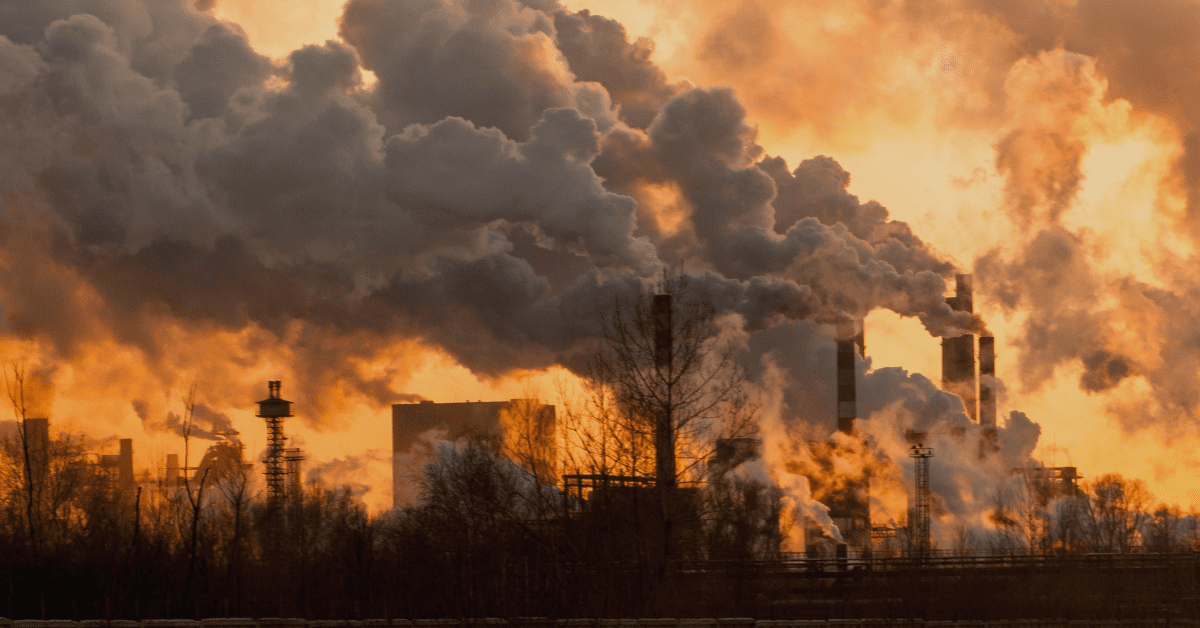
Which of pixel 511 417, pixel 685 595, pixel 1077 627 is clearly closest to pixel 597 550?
pixel 685 595

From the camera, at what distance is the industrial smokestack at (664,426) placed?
61.8 feet

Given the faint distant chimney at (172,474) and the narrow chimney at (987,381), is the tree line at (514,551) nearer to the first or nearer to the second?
the faint distant chimney at (172,474)

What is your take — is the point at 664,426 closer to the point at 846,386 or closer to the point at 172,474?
the point at 846,386

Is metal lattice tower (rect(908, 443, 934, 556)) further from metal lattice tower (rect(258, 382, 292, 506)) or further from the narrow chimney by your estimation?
metal lattice tower (rect(258, 382, 292, 506))

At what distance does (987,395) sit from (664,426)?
1592 inches

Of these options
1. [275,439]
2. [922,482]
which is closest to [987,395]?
[922,482]

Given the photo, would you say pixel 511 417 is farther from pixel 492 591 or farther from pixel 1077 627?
pixel 1077 627

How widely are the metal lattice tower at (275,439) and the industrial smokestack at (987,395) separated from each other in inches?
1242

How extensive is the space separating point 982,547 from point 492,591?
111 feet

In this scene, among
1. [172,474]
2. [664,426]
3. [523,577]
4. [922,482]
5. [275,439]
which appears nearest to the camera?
[664,426]

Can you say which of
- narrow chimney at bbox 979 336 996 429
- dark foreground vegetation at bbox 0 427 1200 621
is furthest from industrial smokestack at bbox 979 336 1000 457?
dark foreground vegetation at bbox 0 427 1200 621

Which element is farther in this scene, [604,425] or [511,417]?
[511,417]

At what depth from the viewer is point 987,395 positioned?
55.8 m

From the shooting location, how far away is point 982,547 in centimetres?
4888
